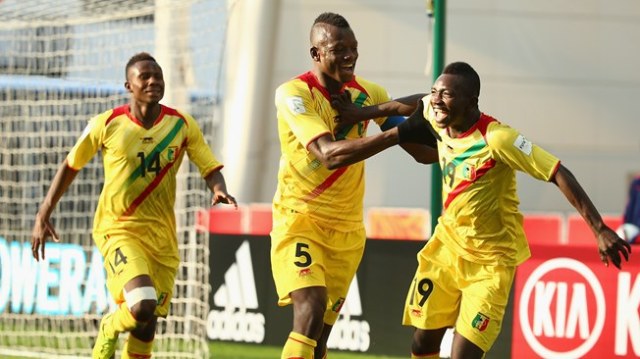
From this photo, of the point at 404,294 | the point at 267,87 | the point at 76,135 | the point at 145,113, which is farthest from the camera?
the point at 267,87

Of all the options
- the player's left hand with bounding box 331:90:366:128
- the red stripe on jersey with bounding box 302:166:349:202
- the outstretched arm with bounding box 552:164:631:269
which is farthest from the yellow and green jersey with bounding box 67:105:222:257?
the outstretched arm with bounding box 552:164:631:269

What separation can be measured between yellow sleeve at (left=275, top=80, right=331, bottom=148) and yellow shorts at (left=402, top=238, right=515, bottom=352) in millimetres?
974

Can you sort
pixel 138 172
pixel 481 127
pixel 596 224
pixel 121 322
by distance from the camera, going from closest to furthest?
pixel 596 224
pixel 481 127
pixel 121 322
pixel 138 172

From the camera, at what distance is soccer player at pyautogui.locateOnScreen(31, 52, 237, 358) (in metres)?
8.24

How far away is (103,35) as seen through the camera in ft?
42.1

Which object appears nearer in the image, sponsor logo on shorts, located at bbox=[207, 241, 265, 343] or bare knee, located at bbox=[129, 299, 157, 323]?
bare knee, located at bbox=[129, 299, 157, 323]

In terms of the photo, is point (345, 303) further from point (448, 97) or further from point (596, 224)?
point (596, 224)

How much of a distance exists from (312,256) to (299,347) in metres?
0.55

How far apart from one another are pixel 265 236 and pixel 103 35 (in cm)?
331

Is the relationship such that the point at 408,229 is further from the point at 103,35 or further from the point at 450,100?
the point at 450,100

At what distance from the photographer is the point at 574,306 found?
A: 373 inches

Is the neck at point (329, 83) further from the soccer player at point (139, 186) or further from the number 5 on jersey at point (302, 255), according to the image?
the soccer player at point (139, 186)

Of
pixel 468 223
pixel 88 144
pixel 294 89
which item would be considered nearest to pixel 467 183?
pixel 468 223

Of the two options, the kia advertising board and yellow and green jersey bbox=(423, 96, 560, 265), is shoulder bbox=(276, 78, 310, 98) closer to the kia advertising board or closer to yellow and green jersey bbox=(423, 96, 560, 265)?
yellow and green jersey bbox=(423, 96, 560, 265)
